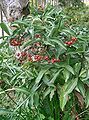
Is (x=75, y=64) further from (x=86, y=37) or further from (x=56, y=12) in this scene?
(x=56, y=12)

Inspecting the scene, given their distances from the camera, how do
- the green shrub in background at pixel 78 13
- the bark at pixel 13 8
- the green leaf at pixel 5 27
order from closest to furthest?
1. the green leaf at pixel 5 27
2. the bark at pixel 13 8
3. the green shrub in background at pixel 78 13

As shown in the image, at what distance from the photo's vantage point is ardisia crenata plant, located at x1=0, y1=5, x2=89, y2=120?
2.04 meters

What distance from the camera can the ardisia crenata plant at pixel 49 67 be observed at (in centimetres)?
204

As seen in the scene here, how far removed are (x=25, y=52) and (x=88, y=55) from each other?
428mm

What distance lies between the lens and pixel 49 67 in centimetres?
207

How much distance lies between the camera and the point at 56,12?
243 cm

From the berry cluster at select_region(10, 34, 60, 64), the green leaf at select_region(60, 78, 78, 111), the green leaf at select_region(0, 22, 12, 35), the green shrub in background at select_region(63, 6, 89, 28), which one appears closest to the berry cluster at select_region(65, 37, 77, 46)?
the berry cluster at select_region(10, 34, 60, 64)

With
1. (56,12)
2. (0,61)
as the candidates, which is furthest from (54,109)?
(56,12)

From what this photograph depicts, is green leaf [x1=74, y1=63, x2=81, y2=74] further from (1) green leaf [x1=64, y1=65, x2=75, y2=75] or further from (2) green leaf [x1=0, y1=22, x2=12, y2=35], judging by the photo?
(2) green leaf [x1=0, y1=22, x2=12, y2=35]

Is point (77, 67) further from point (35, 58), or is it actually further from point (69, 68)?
point (35, 58)

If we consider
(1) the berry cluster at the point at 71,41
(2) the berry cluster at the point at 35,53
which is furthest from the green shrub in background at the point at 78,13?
(1) the berry cluster at the point at 71,41

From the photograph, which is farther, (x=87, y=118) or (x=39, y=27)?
(x=87, y=118)

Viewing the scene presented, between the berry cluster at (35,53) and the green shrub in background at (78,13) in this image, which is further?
the green shrub in background at (78,13)

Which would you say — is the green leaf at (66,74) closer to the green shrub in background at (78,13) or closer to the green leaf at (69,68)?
the green leaf at (69,68)
